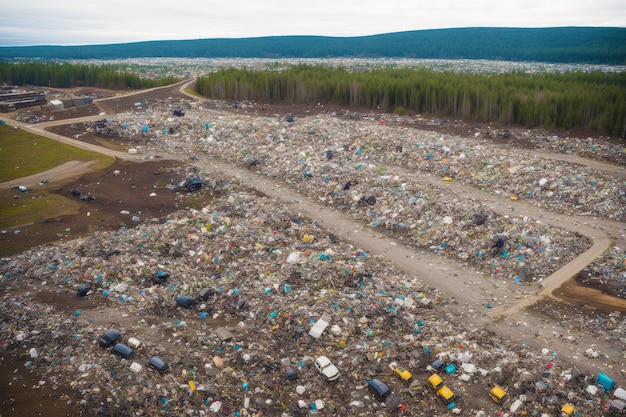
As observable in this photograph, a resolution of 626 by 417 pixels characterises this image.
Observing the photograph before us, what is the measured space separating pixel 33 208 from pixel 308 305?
14.6 metres

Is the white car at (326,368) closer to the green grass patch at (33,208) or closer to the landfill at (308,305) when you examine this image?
the landfill at (308,305)

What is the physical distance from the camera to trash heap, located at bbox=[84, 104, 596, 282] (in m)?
15.0

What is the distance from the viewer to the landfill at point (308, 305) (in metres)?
8.74

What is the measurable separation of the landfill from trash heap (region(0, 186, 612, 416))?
0.04 m

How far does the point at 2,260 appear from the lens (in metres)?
14.3

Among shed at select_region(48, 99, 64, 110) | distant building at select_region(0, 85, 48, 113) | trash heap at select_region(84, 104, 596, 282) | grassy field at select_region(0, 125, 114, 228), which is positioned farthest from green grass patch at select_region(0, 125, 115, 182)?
distant building at select_region(0, 85, 48, 113)

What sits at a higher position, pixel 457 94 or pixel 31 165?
pixel 457 94

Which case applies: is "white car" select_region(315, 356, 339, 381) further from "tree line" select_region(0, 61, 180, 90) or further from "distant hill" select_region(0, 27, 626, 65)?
"distant hill" select_region(0, 27, 626, 65)

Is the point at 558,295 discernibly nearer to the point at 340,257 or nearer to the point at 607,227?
the point at 607,227

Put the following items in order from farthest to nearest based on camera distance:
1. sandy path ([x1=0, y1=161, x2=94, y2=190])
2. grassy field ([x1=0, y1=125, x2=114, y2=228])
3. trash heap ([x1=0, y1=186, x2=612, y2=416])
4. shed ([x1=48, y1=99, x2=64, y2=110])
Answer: shed ([x1=48, y1=99, x2=64, y2=110]) < sandy path ([x1=0, y1=161, x2=94, y2=190]) < grassy field ([x1=0, y1=125, x2=114, y2=228]) < trash heap ([x1=0, y1=186, x2=612, y2=416])

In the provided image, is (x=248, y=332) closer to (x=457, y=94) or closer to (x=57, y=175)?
(x=57, y=175)

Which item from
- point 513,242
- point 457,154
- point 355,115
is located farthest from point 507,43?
point 513,242

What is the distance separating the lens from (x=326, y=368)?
9.23 meters

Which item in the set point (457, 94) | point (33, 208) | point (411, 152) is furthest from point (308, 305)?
point (457, 94)
